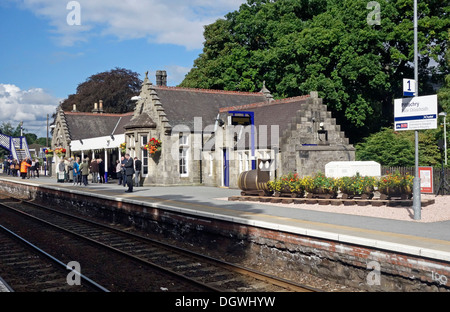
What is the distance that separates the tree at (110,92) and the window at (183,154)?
32.3 metres

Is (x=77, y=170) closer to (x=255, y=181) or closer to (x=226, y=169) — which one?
(x=226, y=169)

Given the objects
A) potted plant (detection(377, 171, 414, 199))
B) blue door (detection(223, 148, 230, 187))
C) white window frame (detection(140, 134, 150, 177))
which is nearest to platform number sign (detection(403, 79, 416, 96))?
potted plant (detection(377, 171, 414, 199))

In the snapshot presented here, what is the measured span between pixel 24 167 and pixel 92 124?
9283 mm

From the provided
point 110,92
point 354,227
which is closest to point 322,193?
point 354,227

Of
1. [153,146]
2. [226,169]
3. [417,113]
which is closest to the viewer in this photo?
[417,113]

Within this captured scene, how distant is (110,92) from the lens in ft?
200

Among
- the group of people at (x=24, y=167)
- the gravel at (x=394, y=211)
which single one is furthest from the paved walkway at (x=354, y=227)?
the group of people at (x=24, y=167)

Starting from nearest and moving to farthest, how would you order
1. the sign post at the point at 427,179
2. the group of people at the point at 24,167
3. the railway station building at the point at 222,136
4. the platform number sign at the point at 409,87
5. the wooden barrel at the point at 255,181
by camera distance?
the platform number sign at the point at 409,87 → the wooden barrel at the point at 255,181 → the sign post at the point at 427,179 → the railway station building at the point at 222,136 → the group of people at the point at 24,167

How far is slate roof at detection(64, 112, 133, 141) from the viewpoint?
45.6 m

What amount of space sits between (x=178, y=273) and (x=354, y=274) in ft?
12.3

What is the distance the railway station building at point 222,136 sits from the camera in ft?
80.9

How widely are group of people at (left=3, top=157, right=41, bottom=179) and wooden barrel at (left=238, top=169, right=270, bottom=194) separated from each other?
2672cm

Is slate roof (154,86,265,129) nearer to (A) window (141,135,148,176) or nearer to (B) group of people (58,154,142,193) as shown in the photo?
(A) window (141,135,148,176)

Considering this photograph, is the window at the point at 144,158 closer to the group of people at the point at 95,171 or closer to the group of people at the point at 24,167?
the group of people at the point at 95,171
